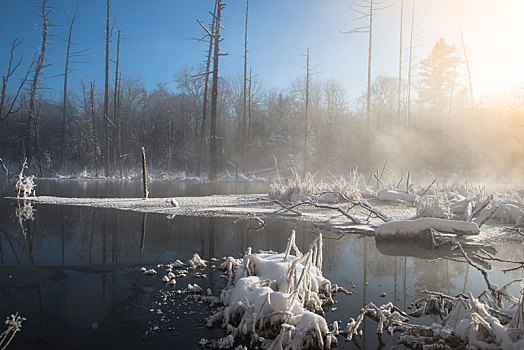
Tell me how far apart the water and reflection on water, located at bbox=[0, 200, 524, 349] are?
0.05 feet

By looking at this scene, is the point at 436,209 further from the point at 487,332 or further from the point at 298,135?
the point at 298,135

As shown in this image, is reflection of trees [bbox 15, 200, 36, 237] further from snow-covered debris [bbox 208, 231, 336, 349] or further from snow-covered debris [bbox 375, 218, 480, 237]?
snow-covered debris [bbox 375, 218, 480, 237]

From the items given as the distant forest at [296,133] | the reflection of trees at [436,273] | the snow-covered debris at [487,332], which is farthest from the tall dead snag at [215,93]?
the snow-covered debris at [487,332]

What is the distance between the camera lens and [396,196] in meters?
11.9

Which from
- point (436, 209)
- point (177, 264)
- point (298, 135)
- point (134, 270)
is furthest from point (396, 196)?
point (298, 135)

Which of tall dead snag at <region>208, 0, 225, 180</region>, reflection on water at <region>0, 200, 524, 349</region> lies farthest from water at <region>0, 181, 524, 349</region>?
tall dead snag at <region>208, 0, 225, 180</region>

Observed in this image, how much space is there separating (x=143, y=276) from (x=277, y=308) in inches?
87.6

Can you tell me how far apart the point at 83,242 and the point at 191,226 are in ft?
7.55

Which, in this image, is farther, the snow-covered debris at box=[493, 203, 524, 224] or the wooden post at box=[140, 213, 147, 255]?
the snow-covered debris at box=[493, 203, 524, 224]

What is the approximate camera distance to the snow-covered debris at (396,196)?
11.6m

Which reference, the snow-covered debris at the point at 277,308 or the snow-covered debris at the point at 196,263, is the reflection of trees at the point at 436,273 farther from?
the snow-covered debris at the point at 196,263

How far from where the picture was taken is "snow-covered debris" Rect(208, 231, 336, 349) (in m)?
2.62

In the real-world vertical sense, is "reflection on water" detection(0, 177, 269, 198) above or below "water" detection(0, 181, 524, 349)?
above

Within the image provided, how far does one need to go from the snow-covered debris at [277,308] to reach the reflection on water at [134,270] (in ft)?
0.71
